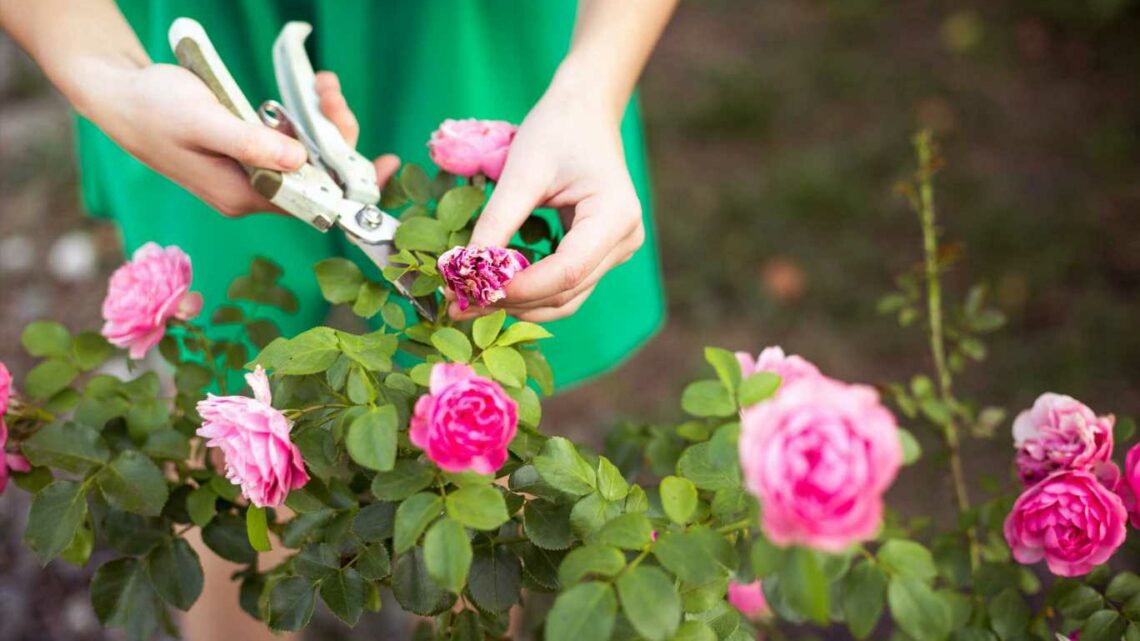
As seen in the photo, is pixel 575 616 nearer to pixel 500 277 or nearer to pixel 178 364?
pixel 500 277

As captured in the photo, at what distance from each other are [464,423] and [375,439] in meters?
0.07

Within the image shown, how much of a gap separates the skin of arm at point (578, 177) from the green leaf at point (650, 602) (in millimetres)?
324

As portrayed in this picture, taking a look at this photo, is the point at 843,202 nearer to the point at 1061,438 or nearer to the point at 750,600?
the point at 750,600

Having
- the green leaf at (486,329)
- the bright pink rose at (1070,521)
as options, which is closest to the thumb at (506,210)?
the green leaf at (486,329)

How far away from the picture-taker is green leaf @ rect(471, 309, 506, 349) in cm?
89

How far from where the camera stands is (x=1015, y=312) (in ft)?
8.64

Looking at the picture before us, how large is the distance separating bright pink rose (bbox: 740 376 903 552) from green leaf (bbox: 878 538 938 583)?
139 millimetres

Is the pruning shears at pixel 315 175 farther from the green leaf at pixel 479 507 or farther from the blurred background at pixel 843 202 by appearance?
the blurred background at pixel 843 202

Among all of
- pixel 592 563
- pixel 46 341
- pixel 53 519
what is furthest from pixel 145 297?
pixel 592 563

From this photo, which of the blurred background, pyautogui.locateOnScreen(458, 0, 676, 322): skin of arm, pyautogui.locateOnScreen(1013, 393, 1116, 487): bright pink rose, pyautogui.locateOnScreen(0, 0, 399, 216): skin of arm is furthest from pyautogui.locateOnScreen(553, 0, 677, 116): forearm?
the blurred background

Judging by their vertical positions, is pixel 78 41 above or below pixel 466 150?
below

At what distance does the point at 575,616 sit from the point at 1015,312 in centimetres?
223

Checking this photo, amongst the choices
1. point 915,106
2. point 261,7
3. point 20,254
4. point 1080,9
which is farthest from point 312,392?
point 1080,9

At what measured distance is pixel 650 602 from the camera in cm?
74
